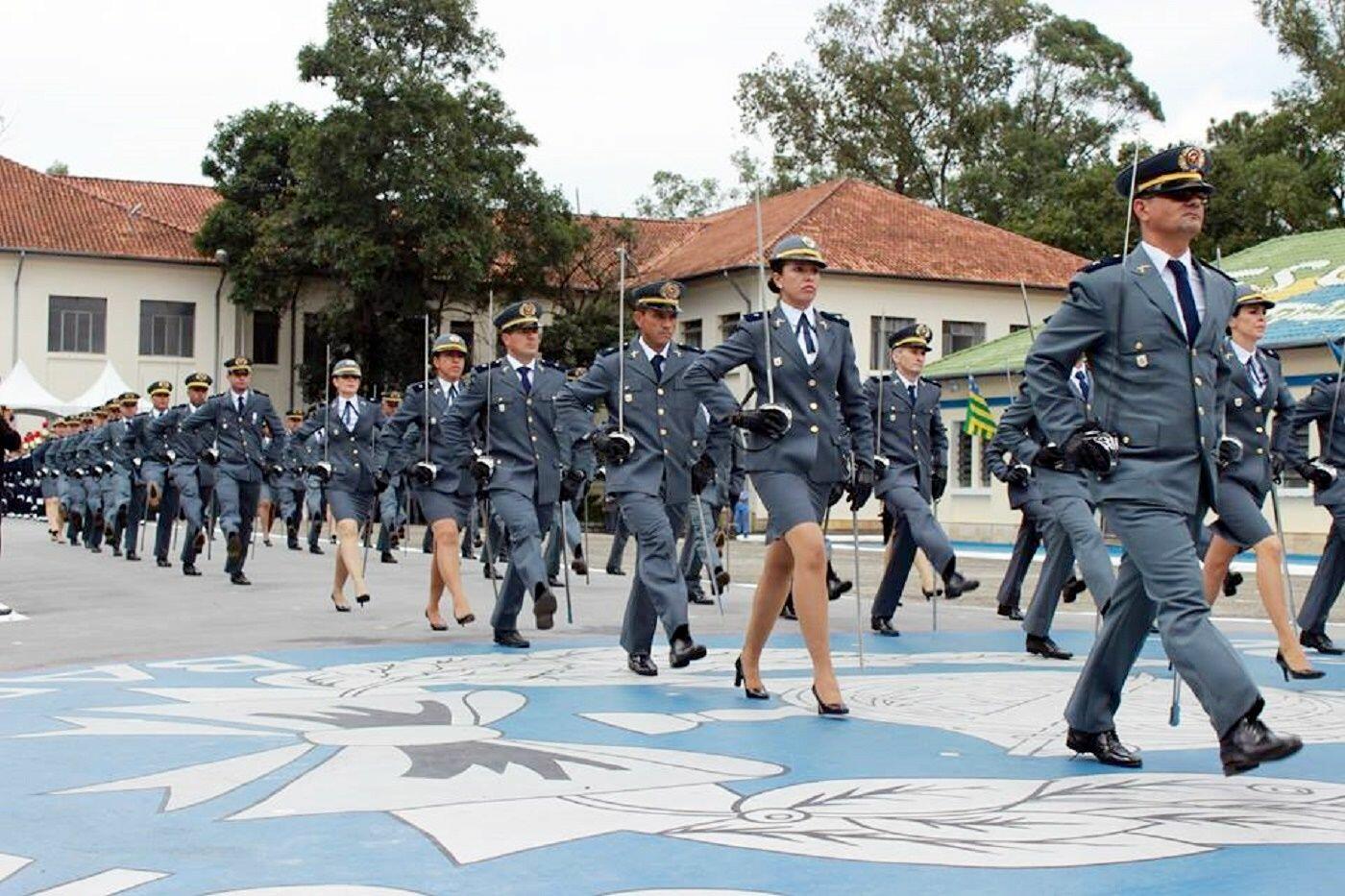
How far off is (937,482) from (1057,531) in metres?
1.98

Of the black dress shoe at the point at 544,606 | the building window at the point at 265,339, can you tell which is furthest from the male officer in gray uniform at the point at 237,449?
the building window at the point at 265,339

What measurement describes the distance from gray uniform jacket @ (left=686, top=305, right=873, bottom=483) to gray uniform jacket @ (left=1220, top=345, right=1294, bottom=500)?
221 centimetres

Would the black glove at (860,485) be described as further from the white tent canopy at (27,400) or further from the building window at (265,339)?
the building window at (265,339)

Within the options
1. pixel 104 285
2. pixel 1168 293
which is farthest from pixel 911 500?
pixel 104 285

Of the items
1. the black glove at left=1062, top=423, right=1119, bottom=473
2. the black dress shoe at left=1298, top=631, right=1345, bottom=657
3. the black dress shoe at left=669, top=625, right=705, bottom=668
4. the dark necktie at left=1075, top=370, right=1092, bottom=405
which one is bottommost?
the black dress shoe at left=1298, top=631, right=1345, bottom=657

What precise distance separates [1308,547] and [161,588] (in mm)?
20170

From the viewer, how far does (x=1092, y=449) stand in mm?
6516

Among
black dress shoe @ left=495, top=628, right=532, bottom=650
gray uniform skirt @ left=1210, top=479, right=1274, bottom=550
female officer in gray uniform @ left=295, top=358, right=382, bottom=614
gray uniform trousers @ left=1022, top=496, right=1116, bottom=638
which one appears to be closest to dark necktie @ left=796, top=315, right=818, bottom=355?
gray uniform trousers @ left=1022, top=496, right=1116, bottom=638

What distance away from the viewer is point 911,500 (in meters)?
13.0

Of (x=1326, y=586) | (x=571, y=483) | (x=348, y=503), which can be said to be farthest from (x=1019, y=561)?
(x=348, y=503)

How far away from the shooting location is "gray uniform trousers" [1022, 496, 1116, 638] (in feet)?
34.4

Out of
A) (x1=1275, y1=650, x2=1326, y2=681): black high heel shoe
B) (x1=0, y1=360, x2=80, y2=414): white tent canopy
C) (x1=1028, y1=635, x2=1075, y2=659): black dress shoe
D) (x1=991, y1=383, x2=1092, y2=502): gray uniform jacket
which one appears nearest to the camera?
(x1=1275, y1=650, x2=1326, y2=681): black high heel shoe

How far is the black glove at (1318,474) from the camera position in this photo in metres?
11.6

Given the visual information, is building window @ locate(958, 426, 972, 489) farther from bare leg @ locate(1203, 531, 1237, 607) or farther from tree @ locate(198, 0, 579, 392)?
bare leg @ locate(1203, 531, 1237, 607)
